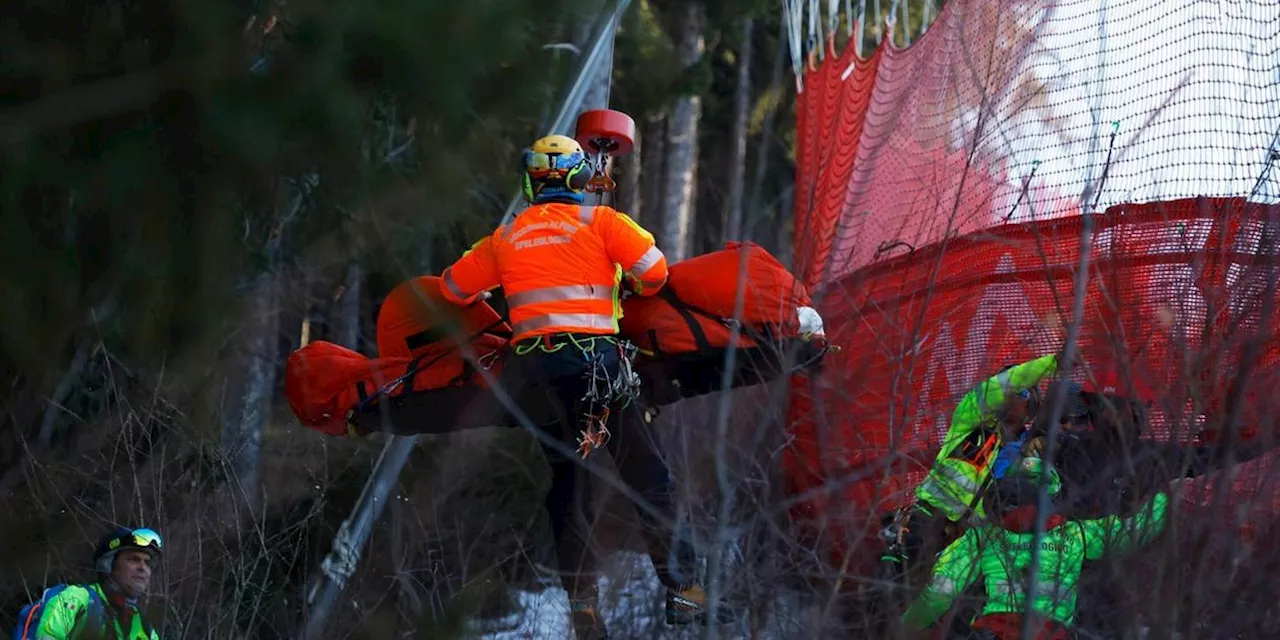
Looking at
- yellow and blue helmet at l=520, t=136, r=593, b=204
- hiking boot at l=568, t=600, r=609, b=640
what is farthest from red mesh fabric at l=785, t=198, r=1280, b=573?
yellow and blue helmet at l=520, t=136, r=593, b=204

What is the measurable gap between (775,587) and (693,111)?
11.9 meters

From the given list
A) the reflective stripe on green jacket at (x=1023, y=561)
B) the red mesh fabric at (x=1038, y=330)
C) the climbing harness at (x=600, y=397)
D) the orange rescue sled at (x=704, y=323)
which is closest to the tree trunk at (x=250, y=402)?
the climbing harness at (x=600, y=397)

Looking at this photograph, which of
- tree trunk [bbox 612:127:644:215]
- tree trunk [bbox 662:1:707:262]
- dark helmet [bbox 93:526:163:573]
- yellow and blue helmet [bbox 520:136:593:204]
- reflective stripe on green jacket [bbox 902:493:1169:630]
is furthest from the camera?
tree trunk [bbox 662:1:707:262]

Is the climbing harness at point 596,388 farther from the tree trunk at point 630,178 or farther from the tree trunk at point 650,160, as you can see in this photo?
the tree trunk at point 650,160

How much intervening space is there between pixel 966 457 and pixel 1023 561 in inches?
25.7

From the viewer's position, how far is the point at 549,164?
589 cm

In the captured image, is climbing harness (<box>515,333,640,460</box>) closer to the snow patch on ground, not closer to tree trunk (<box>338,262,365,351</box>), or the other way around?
the snow patch on ground

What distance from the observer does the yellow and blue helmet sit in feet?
19.3

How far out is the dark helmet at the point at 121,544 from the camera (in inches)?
197

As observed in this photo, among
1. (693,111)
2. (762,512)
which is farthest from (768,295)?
(693,111)

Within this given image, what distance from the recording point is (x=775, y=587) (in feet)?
15.0

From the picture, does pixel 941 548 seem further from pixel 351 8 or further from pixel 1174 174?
pixel 351 8

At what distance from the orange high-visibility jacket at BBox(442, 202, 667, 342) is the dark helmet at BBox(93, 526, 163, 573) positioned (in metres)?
1.34

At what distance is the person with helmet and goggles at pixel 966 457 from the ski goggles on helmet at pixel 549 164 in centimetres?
164
